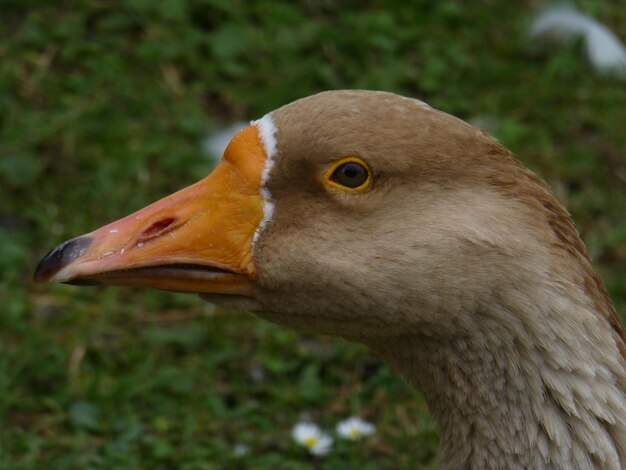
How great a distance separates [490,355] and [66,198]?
9.97 ft

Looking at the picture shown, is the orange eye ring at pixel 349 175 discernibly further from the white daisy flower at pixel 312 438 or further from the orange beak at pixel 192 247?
the white daisy flower at pixel 312 438

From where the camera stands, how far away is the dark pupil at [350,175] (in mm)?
2752

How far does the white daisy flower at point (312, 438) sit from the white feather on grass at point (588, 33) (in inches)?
128

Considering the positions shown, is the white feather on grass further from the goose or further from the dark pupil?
the dark pupil

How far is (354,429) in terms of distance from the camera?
4.29 m

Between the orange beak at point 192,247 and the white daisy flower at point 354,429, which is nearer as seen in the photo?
the orange beak at point 192,247

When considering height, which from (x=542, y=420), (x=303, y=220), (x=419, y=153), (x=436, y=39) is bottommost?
(x=436, y=39)

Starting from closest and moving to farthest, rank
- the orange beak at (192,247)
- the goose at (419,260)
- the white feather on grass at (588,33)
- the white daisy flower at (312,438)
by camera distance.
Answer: the goose at (419,260) → the orange beak at (192,247) → the white daisy flower at (312,438) → the white feather on grass at (588,33)

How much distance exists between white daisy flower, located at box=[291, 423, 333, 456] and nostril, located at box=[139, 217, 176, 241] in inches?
62.2

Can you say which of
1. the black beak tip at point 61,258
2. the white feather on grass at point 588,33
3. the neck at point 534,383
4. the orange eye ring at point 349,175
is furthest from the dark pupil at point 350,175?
the white feather on grass at point 588,33

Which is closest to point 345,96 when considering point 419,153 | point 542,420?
point 419,153

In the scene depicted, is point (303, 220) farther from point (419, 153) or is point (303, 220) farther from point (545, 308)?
point (545, 308)

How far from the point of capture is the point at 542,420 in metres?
2.80

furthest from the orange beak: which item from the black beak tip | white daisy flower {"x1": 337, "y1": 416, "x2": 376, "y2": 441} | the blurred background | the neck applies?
white daisy flower {"x1": 337, "y1": 416, "x2": 376, "y2": 441}
